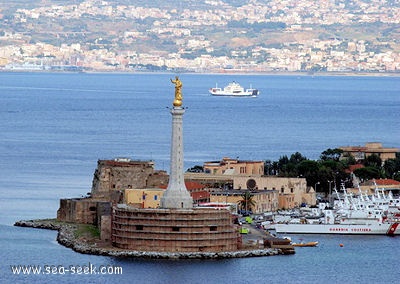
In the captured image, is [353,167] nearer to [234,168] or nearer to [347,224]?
[234,168]

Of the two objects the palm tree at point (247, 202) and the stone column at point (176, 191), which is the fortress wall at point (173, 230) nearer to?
the stone column at point (176, 191)

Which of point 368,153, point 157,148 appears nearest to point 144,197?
point 368,153

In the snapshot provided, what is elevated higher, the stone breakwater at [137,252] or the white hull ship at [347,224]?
the white hull ship at [347,224]

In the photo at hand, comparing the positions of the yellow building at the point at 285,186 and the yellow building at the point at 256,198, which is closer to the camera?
the yellow building at the point at 256,198

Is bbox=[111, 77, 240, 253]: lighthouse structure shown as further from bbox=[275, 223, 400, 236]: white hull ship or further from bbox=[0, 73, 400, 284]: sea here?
bbox=[275, 223, 400, 236]: white hull ship

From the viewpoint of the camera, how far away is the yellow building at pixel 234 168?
55.5 metres

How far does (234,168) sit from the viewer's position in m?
56.2

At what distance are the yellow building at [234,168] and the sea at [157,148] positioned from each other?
172 inches

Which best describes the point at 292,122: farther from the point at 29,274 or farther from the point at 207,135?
the point at 29,274

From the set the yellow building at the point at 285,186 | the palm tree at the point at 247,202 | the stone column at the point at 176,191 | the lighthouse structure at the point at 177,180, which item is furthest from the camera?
the yellow building at the point at 285,186

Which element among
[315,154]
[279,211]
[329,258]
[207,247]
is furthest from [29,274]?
[315,154]

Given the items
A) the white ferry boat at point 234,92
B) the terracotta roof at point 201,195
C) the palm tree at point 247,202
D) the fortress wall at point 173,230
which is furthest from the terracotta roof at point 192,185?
the white ferry boat at point 234,92

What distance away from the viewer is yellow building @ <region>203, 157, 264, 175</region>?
55.5 metres

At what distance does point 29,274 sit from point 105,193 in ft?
35.7
